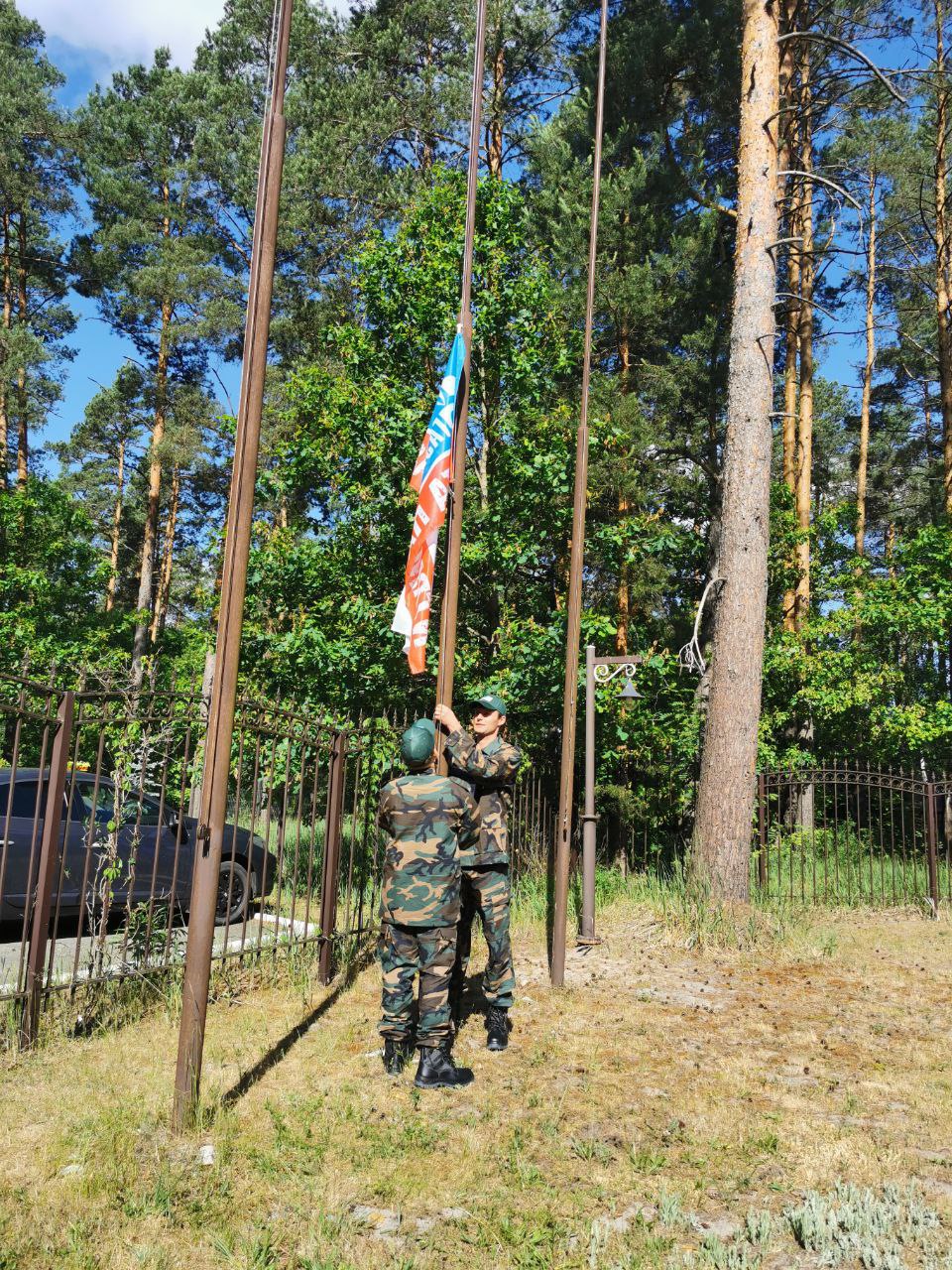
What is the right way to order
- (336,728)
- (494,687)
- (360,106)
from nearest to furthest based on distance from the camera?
(336,728) → (494,687) → (360,106)

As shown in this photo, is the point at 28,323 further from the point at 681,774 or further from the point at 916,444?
the point at 916,444

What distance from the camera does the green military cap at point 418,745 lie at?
477 cm

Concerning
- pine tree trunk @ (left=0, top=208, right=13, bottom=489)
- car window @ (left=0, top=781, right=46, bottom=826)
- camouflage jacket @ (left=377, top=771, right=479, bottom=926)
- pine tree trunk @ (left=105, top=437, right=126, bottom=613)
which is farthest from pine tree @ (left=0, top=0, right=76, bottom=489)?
camouflage jacket @ (left=377, top=771, right=479, bottom=926)

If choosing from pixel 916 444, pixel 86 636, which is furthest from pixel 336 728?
pixel 916 444

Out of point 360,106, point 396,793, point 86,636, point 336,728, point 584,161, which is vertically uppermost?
point 360,106

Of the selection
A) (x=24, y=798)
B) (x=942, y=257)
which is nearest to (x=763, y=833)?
(x=24, y=798)

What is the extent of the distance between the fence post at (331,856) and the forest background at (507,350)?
150 centimetres

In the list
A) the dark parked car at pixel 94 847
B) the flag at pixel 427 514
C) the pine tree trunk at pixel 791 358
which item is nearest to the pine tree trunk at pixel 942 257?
the pine tree trunk at pixel 791 358

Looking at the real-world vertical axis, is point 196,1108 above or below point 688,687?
below

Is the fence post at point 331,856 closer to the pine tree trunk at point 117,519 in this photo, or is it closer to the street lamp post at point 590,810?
the street lamp post at point 590,810

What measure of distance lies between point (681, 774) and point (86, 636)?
42.4ft

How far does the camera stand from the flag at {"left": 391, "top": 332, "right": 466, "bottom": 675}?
215 inches

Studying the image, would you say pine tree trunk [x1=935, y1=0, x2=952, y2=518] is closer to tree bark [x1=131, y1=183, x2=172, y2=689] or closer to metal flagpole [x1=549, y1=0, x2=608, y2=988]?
metal flagpole [x1=549, y1=0, x2=608, y2=988]

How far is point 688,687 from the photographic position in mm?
13516
